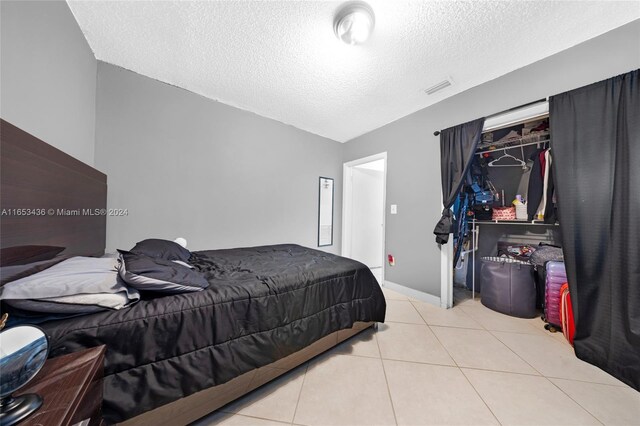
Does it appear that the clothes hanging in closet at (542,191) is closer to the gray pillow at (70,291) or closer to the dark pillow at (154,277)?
the dark pillow at (154,277)

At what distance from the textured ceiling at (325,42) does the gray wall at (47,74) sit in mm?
233

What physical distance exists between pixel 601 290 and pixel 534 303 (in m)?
0.84

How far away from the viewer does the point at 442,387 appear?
4.27 feet

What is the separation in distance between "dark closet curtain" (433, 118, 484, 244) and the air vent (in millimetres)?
451

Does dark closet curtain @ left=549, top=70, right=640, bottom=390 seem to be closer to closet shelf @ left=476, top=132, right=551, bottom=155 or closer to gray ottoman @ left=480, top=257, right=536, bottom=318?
gray ottoman @ left=480, top=257, right=536, bottom=318

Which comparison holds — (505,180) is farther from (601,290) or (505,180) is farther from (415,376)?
(415,376)

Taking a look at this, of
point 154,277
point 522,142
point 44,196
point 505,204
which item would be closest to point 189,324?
point 154,277

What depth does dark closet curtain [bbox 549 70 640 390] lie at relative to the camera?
1.37m

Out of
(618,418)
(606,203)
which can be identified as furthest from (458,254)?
(618,418)

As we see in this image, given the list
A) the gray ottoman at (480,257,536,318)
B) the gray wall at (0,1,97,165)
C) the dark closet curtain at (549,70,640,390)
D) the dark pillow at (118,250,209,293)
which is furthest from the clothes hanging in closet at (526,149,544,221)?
the gray wall at (0,1,97,165)

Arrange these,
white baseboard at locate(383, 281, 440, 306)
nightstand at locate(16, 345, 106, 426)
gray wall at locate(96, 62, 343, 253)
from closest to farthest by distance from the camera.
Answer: nightstand at locate(16, 345, 106, 426)
gray wall at locate(96, 62, 343, 253)
white baseboard at locate(383, 281, 440, 306)

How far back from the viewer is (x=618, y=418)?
43.2 inches

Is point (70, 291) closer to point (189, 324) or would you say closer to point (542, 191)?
point (189, 324)

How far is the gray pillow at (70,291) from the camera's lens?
763mm
